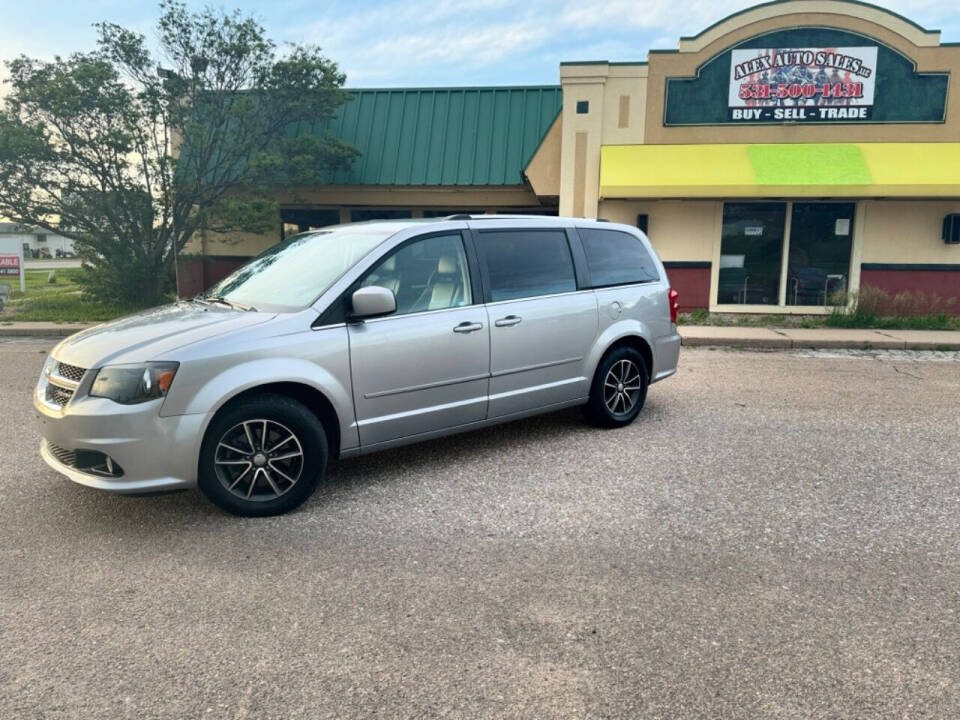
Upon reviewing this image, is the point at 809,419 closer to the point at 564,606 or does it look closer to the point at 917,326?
the point at 564,606

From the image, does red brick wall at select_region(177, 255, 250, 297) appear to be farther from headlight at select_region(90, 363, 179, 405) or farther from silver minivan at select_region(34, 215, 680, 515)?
headlight at select_region(90, 363, 179, 405)

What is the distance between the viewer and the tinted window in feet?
18.0

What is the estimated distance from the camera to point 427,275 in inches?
201

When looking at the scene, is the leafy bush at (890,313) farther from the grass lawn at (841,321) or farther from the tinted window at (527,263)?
the tinted window at (527,263)

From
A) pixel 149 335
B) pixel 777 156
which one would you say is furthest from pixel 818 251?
pixel 149 335

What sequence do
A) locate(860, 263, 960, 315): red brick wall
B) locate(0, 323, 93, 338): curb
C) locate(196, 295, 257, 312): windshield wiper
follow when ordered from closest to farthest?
locate(196, 295, 257, 312): windshield wiper, locate(0, 323, 93, 338): curb, locate(860, 263, 960, 315): red brick wall

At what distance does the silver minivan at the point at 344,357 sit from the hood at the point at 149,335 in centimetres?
2

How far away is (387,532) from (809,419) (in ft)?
14.7

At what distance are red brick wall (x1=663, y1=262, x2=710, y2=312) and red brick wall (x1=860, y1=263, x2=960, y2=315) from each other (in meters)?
3.11

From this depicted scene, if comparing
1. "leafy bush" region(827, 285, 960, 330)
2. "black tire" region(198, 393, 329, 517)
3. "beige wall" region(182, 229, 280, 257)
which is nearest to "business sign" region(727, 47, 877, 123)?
"leafy bush" region(827, 285, 960, 330)

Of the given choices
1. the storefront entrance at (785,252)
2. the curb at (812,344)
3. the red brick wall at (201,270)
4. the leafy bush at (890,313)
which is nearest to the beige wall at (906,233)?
the storefront entrance at (785,252)

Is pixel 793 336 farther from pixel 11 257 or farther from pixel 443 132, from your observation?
pixel 11 257

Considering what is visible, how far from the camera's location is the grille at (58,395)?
4.12 m

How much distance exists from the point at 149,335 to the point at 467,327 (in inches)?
81.0
